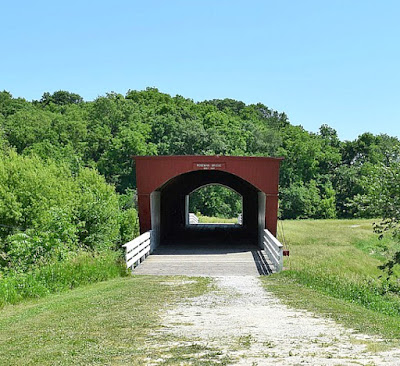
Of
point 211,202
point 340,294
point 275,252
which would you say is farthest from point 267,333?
point 211,202

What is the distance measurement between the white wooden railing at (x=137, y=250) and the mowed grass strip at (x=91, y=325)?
285 centimetres

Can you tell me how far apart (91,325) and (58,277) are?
4.95 metres

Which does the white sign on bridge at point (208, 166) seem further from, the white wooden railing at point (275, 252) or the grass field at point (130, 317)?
the grass field at point (130, 317)

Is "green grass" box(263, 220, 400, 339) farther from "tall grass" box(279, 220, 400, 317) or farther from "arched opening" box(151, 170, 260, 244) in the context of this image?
"arched opening" box(151, 170, 260, 244)

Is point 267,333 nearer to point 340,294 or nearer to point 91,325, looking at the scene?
point 91,325

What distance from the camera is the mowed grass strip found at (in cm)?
509

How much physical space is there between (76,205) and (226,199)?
115 ft

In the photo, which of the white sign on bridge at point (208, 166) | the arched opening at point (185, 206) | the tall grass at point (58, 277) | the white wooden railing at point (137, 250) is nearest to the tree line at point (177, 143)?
the arched opening at point (185, 206)

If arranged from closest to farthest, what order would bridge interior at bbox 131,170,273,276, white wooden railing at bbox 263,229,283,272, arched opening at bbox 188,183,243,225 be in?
white wooden railing at bbox 263,229,283,272 → bridge interior at bbox 131,170,273,276 → arched opening at bbox 188,183,243,225

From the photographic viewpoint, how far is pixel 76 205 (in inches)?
1094

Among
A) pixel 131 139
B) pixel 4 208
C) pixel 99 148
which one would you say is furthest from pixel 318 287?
pixel 99 148

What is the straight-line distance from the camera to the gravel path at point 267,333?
4766 millimetres

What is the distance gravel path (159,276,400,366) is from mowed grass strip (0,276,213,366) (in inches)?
17.9

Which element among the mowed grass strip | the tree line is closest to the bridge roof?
the mowed grass strip
